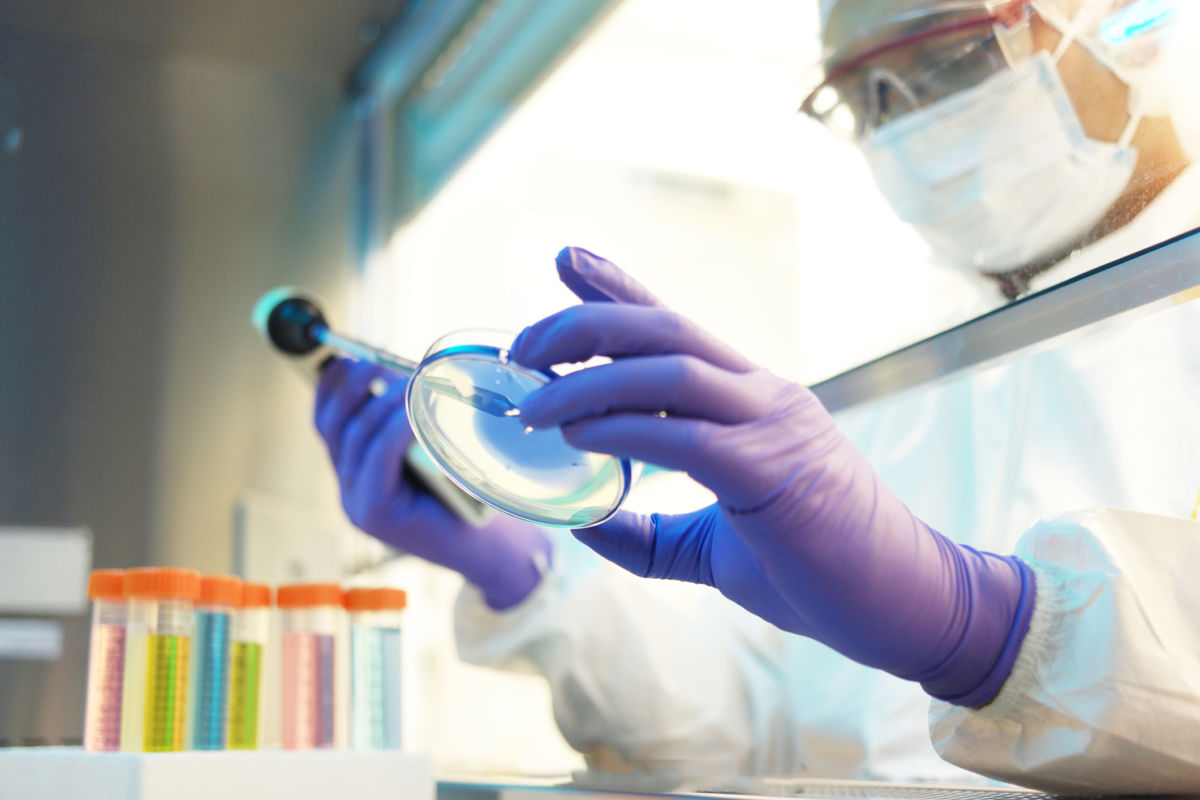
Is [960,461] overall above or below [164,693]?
above

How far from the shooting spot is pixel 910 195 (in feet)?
2.77

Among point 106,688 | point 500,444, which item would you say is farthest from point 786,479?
point 106,688

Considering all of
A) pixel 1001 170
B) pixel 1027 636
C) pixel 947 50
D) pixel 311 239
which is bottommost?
pixel 1027 636

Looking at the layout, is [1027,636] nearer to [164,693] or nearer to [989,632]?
[989,632]

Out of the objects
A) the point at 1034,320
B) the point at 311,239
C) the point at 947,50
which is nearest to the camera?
the point at 1034,320

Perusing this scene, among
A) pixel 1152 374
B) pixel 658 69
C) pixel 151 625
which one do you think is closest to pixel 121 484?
pixel 151 625

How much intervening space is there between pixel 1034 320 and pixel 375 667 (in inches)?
28.6

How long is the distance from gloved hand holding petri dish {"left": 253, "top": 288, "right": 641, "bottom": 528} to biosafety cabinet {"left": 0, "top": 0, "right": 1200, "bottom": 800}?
45cm

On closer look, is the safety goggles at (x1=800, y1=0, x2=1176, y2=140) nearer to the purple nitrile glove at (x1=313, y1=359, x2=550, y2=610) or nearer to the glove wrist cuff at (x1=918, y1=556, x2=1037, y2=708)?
the glove wrist cuff at (x1=918, y1=556, x2=1037, y2=708)

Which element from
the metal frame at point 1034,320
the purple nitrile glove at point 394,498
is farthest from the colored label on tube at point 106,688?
the metal frame at point 1034,320

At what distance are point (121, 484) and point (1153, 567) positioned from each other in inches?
57.3

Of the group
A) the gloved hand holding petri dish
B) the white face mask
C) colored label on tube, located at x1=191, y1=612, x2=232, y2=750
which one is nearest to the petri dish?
the gloved hand holding petri dish

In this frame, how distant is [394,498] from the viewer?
3.97 ft

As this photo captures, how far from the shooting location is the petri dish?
609 millimetres
